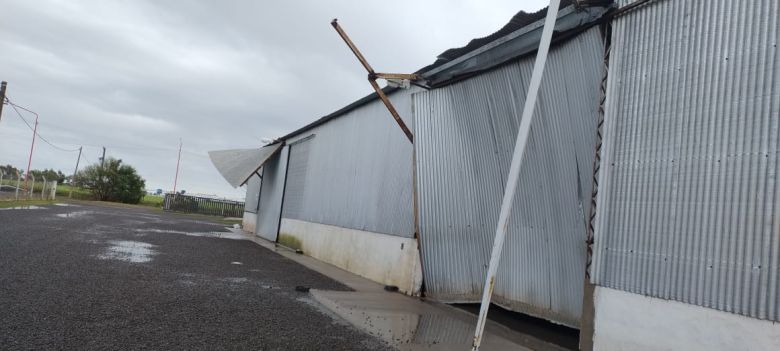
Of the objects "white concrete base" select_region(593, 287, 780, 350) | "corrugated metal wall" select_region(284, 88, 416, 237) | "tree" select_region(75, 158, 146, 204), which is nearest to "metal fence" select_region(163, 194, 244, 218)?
"tree" select_region(75, 158, 146, 204)

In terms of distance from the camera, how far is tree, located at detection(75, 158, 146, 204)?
36906mm

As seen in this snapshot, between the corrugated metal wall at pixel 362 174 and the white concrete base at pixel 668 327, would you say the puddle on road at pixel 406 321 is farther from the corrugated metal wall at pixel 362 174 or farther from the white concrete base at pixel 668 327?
the corrugated metal wall at pixel 362 174

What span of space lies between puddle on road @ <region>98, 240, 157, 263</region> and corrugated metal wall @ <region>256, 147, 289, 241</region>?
6.23 meters

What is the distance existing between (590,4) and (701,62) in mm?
1375

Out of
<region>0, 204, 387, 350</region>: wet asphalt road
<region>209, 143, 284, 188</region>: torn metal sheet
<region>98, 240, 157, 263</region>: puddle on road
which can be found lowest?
<region>98, 240, 157, 263</region>: puddle on road

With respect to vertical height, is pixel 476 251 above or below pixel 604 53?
below

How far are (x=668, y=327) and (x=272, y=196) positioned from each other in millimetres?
16692

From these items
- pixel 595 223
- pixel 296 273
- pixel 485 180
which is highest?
pixel 485 180

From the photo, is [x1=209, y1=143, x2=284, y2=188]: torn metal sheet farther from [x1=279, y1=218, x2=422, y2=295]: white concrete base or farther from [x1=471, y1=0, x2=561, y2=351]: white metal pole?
[x1=471, y1=0, x2=561, y2=351]: white metal pole

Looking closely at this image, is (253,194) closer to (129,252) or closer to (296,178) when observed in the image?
(296,178)

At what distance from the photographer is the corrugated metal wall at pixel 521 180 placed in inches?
206

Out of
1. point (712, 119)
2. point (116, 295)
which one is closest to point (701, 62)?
point (712, 119)

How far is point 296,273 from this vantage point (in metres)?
9.77

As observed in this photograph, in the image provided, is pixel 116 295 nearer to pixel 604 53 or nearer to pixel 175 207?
pixel 604 53
